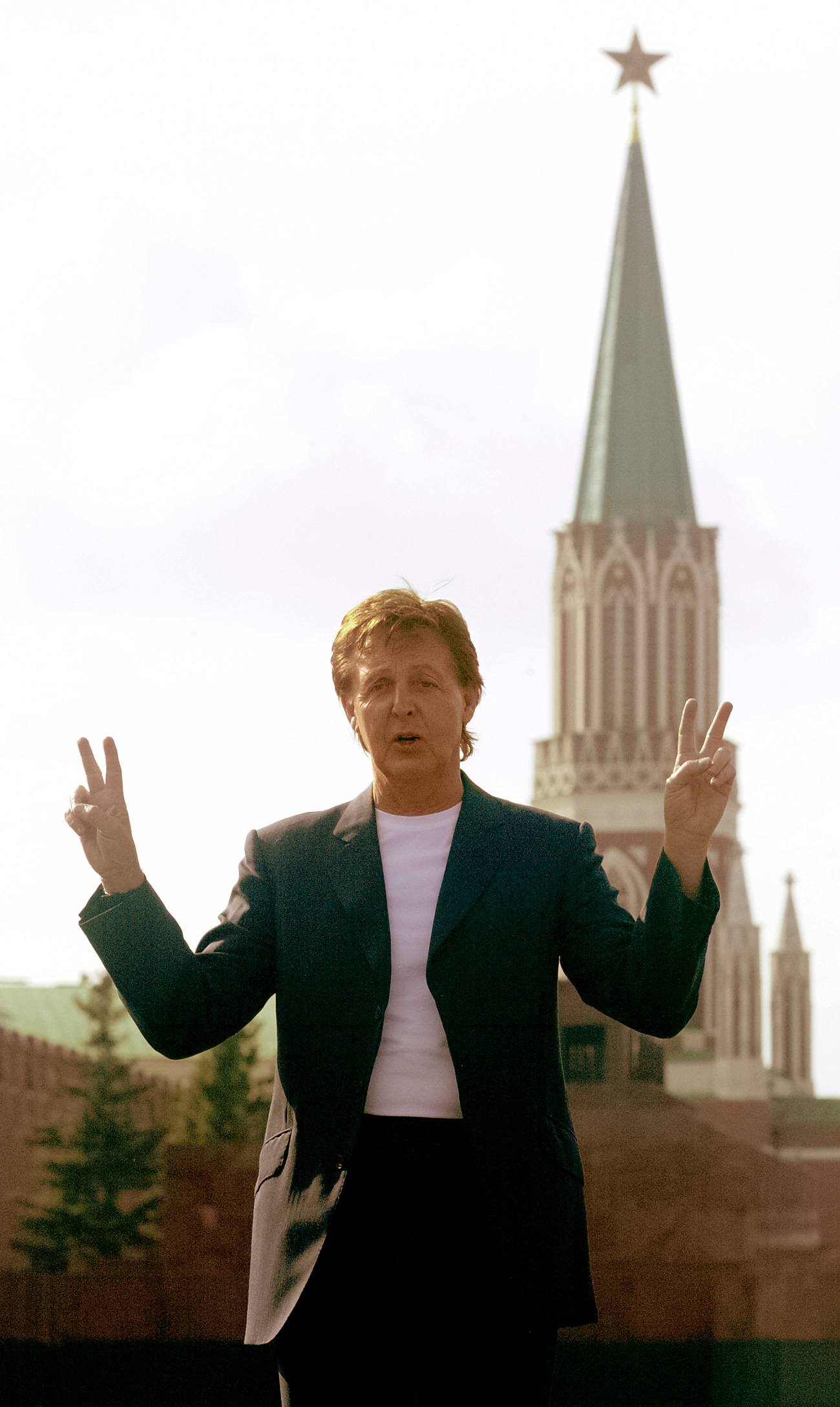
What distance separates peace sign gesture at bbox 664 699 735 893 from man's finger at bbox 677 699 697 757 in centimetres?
3

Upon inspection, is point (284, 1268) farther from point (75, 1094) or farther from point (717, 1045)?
point (717, 1045)

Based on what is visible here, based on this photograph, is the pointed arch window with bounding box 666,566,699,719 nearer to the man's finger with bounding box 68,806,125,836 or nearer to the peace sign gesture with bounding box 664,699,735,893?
the peace sign gesture with bounding box 664,699,735,893

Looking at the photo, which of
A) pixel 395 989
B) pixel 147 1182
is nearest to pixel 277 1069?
pixel 395 989

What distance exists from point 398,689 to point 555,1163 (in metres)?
0.83

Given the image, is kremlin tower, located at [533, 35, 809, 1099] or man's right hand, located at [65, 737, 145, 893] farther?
kremlin tower, located at [533, 35, 809, 1099]

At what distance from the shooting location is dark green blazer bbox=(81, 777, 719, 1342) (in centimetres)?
264

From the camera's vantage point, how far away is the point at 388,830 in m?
2.93

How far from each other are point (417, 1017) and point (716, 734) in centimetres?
68

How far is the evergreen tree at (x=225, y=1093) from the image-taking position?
24.2 metres

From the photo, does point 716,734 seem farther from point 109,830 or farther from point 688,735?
point 109,830

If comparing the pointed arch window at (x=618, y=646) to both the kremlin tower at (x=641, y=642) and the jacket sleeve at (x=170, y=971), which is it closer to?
the kremlin tower at (x=641, y=642)

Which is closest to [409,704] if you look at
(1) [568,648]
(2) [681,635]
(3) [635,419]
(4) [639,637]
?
(4) [639,637]

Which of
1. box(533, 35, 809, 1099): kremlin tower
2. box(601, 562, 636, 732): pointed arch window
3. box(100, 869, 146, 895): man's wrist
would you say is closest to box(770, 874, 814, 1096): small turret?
box(533, 35, 809, 1099): kremlin tower

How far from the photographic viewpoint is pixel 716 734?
107 inches
